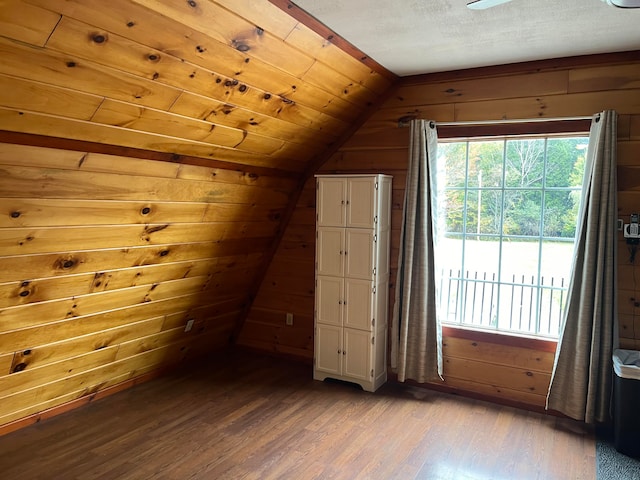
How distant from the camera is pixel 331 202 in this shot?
13.2 feet

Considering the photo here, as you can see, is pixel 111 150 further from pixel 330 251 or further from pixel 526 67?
pixel 526 67

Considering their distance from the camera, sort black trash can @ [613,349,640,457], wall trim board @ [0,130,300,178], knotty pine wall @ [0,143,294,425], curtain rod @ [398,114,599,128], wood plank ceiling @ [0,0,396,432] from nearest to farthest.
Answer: wood plank ceiling @ [0,0,396,432], wall trim board @ [0,130,300,178], knotty pine wall @ [0,143,294,425], black trash can @ [613,349,640,457], curtain rod @ [398,114,599,128]

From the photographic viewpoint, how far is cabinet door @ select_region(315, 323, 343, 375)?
409 centimetres

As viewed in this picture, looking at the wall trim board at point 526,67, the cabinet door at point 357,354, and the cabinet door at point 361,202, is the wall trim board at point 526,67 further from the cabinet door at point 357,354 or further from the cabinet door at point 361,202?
the cabinet door at point 357,354

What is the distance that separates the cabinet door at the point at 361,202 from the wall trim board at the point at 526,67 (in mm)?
829

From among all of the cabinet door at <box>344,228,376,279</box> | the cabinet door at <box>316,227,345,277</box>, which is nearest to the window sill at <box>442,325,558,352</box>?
the cabinet door at <box>344,228,376,279</box>

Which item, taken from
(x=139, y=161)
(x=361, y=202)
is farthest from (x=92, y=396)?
(x=361, y=202)

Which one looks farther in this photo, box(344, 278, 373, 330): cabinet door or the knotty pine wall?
box(344, 278, 373, 330): cabinet door

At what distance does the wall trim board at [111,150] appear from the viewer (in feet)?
7.69

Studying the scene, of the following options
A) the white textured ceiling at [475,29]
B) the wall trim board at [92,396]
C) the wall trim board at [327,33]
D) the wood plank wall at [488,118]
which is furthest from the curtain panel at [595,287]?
the wall trim board at [92,396]

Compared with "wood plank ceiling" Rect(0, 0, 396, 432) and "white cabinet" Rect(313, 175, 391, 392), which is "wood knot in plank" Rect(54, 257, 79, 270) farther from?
"white cabinet" Rect(313, 175, 391, 392)

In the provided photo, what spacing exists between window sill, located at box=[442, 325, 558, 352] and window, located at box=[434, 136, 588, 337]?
100mm

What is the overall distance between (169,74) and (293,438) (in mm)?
2218

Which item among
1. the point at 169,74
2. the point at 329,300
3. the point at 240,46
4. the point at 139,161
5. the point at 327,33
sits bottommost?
the point at 329,300
